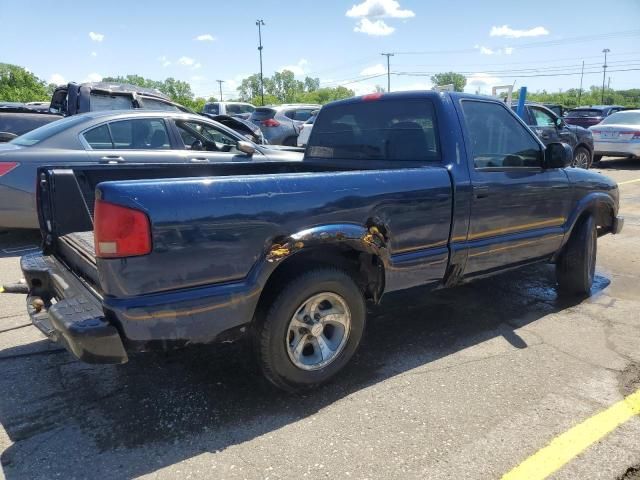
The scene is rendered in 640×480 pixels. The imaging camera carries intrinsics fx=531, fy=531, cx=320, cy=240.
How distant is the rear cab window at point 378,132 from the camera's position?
3.99m

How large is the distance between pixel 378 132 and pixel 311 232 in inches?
67.6

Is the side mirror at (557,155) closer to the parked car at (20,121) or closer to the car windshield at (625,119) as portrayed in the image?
the parked car at (20,121)

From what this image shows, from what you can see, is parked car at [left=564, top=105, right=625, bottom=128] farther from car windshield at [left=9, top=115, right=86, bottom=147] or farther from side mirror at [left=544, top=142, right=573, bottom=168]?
car windshield at [left=9, top=115, right=86, bottom=147]

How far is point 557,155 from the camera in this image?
436 cm

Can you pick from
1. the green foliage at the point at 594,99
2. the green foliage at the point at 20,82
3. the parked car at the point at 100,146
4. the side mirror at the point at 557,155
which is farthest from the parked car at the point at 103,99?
the green foliage at the point at 594,99

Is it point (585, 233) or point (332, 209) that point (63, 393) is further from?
point (585, 233)

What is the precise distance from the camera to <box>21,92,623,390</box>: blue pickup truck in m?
2.52

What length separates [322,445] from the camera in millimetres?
2732

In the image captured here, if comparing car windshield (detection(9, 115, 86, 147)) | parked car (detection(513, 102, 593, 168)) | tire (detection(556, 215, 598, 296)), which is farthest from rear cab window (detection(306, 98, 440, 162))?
parked car (detection(513, 102, 593, 168))

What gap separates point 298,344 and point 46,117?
7.54 m

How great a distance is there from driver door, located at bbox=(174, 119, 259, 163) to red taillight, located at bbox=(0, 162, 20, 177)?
1.86 meters

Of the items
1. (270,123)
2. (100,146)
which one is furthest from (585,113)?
(100,146)

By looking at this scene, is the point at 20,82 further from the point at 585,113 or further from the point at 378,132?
the point at 378,132

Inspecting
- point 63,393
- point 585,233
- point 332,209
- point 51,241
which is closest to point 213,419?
point 63,393
